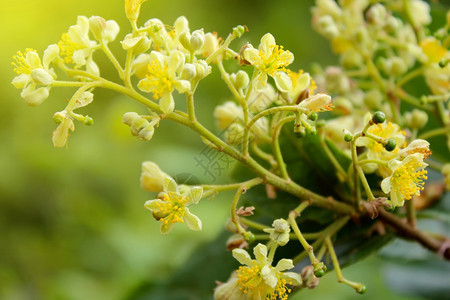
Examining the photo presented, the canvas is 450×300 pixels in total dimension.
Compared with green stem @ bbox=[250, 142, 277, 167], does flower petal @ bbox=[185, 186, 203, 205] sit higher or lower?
lower

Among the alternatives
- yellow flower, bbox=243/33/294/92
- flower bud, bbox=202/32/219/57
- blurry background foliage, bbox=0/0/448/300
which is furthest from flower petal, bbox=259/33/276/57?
blurry background foliage, bbox=0/0/448/300

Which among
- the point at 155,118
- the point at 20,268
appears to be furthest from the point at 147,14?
the point at 155,118

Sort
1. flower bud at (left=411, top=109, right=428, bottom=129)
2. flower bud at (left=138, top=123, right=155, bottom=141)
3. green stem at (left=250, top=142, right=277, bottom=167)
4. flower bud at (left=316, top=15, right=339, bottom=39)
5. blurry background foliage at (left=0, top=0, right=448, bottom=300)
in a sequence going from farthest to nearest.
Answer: blurry background foliage at (left=0, top=0, right=448, bottom=300) < flower bud at (left=316, top=15, right=339, bottom=39) < flower bud at (left=411, top=109, right=428, bottom=129) < green stem at (left=250, top=142, right=277, bottom=167) < flower bud at (left=138, top=123, right=155, bottom=141)

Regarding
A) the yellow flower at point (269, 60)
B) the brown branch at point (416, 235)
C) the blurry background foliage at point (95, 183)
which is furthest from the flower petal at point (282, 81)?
the blurry background foliage at point (95, 183)

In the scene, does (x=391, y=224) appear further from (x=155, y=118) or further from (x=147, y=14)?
(x=147, y=14)

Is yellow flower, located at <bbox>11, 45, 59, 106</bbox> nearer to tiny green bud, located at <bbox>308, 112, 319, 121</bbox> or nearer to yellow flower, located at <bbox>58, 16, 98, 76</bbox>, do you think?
yellow flower, located at <bbox>58, 16, 98, 76</bbox>

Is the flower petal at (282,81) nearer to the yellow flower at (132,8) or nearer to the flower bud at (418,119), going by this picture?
the yellow flower at (132,8)

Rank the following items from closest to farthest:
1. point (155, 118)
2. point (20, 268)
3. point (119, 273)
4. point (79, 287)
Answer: point (155, 118), point (79, 287), point (119, 273), point (20, 268)
